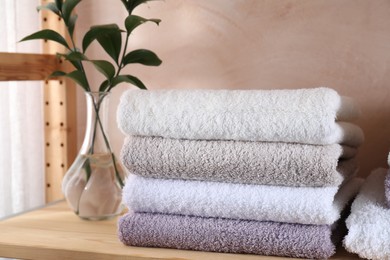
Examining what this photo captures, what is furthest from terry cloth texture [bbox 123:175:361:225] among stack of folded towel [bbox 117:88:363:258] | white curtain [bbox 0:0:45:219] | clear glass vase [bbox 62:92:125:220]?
white curtain [bbox 0:0:45:219]

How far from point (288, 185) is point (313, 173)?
0.14 feet

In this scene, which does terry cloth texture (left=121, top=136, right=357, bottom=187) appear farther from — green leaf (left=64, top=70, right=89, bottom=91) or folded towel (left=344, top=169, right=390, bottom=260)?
green leaf (left=64, top=70, right=89, bottom=91)

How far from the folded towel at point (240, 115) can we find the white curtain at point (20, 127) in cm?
38

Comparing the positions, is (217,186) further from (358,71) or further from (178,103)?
(358,71)

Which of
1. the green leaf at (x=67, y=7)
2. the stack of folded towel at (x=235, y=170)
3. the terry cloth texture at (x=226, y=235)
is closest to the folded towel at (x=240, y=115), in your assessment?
the stack of folded towel at (x=235, y=170)

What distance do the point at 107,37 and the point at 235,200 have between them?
0.40 meters

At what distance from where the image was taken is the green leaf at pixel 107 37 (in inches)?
40.1

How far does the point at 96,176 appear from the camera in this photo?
1.05 metres

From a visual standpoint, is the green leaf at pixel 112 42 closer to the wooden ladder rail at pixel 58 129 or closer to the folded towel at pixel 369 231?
the wooden ladder rail at pixel 58 129

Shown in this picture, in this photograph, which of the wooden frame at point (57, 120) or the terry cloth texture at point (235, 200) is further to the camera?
the wooden frame at point (57, 120)

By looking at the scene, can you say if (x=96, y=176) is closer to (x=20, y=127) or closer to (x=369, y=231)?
(x=20, y=127)

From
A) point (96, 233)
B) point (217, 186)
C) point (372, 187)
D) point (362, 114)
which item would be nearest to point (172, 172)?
point (217, 186)

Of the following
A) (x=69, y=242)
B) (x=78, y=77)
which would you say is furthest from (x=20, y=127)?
(x=69, y=242)

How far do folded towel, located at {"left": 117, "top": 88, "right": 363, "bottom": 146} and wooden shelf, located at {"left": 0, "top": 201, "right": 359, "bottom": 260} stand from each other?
0.16 metres
